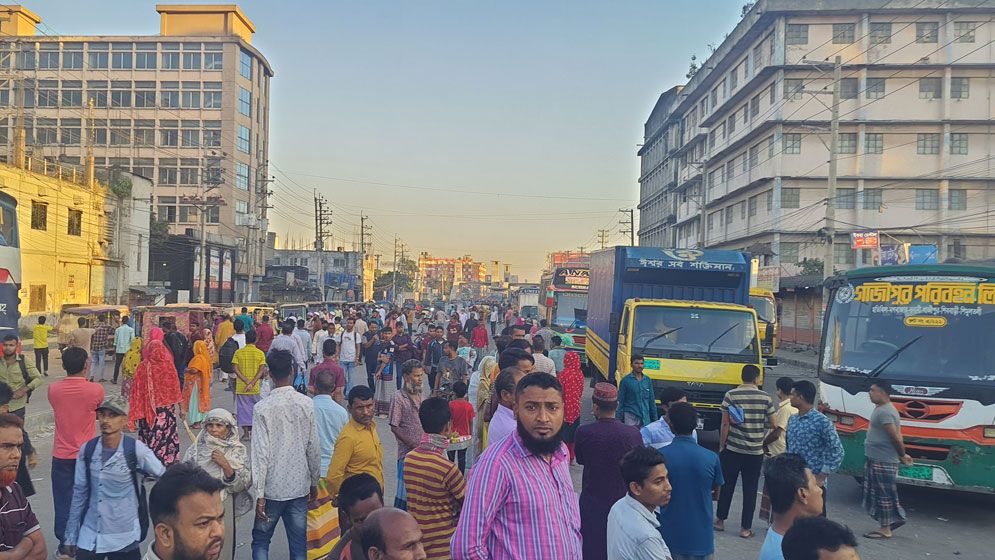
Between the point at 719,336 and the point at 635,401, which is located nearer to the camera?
the point at 635,401

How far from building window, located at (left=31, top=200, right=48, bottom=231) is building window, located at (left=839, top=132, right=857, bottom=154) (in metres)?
46.0

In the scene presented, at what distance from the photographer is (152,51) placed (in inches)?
3036

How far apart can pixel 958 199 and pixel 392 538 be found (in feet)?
178

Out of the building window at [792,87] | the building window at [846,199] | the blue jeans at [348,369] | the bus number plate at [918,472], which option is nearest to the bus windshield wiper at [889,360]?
the bus number plate at [918,472]

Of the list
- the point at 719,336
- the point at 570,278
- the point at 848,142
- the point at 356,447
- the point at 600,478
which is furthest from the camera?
the point at 848,142

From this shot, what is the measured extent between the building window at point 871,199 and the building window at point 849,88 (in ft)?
20.4

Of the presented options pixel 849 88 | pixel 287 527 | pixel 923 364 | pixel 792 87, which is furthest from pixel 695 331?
pixel 849 88

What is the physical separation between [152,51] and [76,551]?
83.5 metres

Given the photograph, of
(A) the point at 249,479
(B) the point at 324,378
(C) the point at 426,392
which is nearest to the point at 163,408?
(B) the point at 324,378

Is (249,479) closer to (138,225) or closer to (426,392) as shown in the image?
(426,392)

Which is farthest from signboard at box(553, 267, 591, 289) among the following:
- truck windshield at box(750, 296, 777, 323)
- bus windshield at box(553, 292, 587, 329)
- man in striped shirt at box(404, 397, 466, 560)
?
man in striped shirt at box(404, 397, 466, 560)

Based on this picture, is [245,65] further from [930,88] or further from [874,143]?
[930,88]

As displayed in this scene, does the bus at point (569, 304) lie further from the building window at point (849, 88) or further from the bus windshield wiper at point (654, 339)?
the building window at point (849, 88)

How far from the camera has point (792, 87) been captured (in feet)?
157
